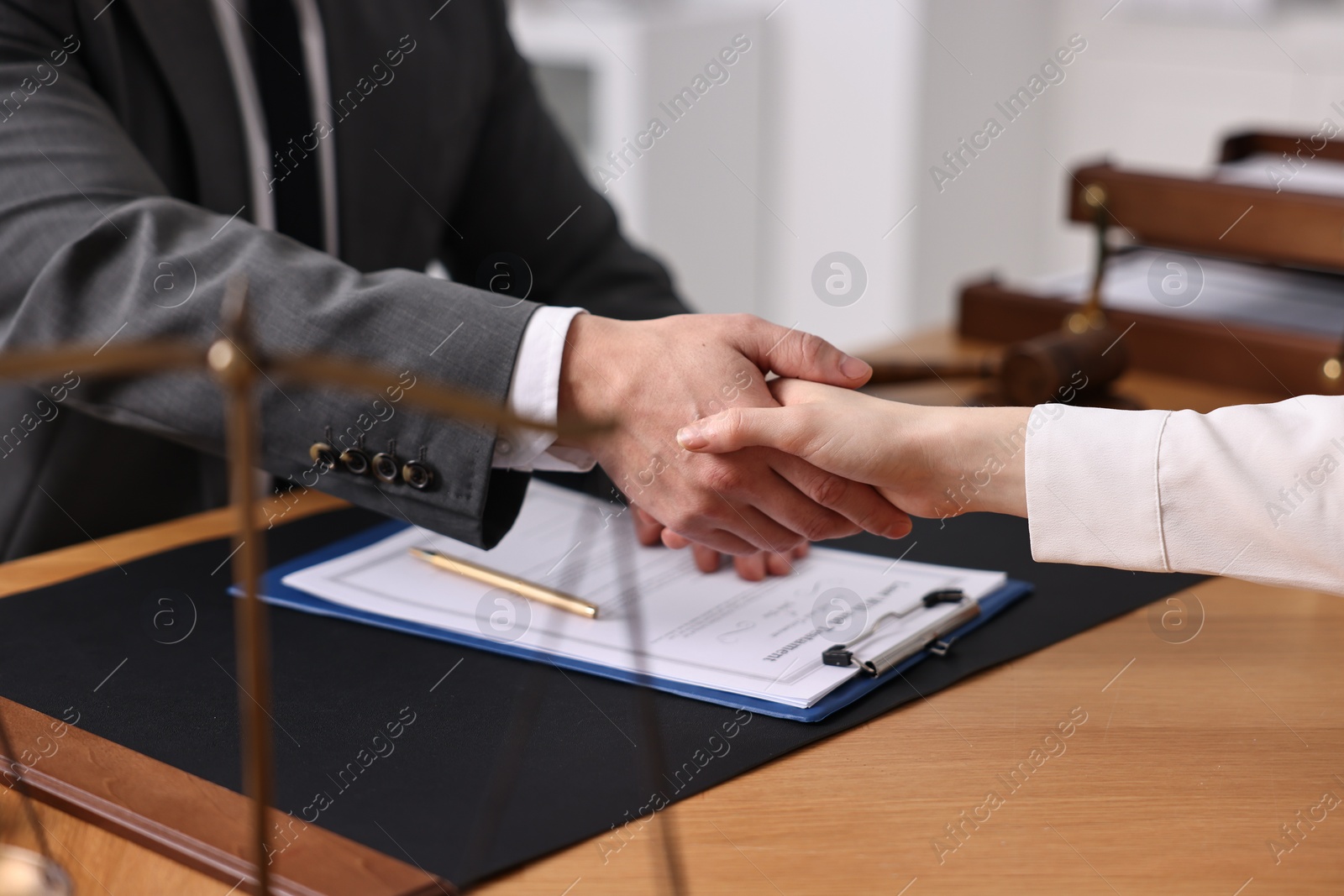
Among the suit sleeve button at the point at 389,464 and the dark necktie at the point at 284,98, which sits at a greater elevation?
the dark necktie at the point at 284,98

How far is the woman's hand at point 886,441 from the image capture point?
84 centimetres

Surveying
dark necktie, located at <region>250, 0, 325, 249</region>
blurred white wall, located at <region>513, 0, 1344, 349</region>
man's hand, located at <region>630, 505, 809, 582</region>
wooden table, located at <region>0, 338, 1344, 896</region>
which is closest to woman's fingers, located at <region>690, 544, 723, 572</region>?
man's hand, located at <region>630, 505, 809, 582</region>

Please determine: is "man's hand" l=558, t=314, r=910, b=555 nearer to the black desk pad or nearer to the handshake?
the handshake

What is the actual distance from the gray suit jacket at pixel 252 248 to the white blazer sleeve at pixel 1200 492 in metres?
0.37

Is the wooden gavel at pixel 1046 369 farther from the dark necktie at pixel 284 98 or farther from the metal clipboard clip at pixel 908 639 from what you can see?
the dark necktie at pixel 284 98

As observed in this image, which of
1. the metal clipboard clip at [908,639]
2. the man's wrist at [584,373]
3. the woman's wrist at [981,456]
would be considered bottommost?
the metal clipboard clip at [908,639]

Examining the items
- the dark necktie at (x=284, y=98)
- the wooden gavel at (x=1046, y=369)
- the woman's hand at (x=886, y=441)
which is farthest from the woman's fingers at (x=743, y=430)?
the dark necktie at (x=284, y=98)

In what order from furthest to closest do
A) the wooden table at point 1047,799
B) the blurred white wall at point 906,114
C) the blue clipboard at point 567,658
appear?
the blurred white wall at point 906,114, the blue clipboard at point 567,658, the wooden table at point 1047,799

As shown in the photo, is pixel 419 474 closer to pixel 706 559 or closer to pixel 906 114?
pixel 706 559

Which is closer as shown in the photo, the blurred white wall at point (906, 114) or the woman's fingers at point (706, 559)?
the woman's fingers at point (706, 559)

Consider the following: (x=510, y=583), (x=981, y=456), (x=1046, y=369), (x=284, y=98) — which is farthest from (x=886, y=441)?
(x=284, y=98)

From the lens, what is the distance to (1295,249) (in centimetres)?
135

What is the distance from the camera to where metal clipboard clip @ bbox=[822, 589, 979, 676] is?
0.76 m

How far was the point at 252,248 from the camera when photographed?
0.90 m
